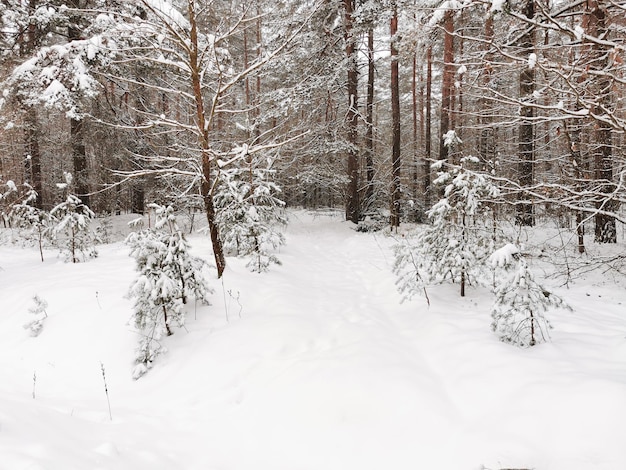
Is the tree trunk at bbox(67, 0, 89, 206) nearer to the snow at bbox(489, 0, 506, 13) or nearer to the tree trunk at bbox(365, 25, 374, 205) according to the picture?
the tree trunk at bbox(365, 25, 374, 205)

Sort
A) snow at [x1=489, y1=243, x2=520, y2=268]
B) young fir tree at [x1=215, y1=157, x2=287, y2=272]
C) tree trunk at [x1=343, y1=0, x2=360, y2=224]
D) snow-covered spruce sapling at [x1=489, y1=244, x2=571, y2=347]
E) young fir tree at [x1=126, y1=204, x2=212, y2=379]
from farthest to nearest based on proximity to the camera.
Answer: tree trunk at [x1=343, y1=0, x2=360, y2=224] < young fir tree at [x1=215, y1=157, x2=287, y2=272] < young fir tree at [x1=126, y1=204, x2=212, y2=379] < snow at [x1=489, y1=243, x2=520, y2=268] < snow-covered spruce sapling at [x1=489, y1=244, x2=571, y2=347]

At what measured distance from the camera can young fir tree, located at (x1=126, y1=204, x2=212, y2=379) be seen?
4.32 meters

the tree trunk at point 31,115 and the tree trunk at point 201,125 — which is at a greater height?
the tree trunk at point 31,115

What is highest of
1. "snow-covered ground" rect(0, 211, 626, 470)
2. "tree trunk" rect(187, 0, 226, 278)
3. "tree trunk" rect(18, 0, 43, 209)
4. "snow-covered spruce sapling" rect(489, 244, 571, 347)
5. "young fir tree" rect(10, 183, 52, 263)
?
"tree trunk" rect(18, 0, 43, 209)

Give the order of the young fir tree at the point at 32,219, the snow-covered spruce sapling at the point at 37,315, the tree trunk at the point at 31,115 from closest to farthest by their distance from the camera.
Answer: the snow-covered spruce sapling at the point at 37,315, the young fir tree at the point at 32,219, the tree trunk at the point at 31,115

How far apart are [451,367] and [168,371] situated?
3275mm

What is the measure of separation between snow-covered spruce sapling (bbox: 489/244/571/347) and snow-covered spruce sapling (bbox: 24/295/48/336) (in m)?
6.35

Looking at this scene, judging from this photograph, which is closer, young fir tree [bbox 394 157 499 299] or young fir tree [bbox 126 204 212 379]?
young fir tree [bbox 126 204 212 379]

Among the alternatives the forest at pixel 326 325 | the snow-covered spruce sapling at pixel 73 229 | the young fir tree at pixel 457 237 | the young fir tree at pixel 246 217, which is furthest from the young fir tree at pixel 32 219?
the young fir tree at pixel 457 237

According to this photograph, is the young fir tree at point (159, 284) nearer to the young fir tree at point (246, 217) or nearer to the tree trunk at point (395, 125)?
the young fir tree at point (246, 217)

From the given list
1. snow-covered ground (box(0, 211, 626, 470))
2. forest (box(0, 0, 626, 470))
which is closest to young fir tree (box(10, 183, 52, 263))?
forest (box(0, 0, 626, 470))

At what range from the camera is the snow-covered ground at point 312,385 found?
2496mm

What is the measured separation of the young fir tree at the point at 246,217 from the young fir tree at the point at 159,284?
6.93ft

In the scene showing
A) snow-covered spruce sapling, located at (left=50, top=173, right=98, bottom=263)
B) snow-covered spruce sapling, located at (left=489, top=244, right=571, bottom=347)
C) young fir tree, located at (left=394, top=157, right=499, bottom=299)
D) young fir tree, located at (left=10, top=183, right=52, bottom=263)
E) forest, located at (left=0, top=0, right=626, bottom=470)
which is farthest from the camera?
young fir tree, located at (left=10, top=183, right=52, bottom=263)
